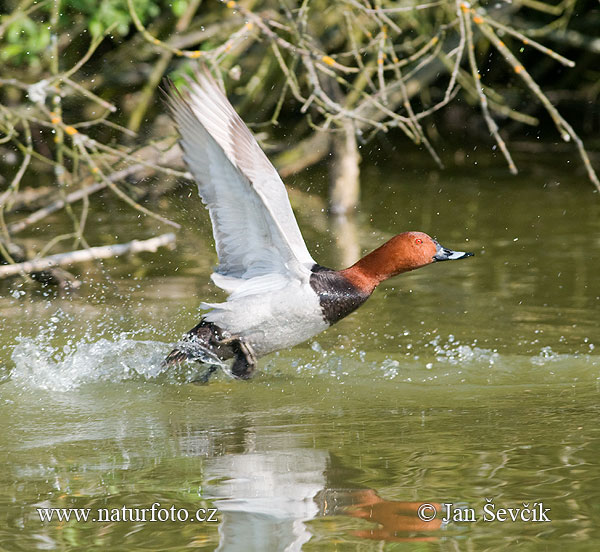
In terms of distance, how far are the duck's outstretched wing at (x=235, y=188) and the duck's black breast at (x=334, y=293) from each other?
81mm

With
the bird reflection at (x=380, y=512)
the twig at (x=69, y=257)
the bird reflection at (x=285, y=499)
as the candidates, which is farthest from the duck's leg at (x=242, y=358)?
the bird reflection at (x=380, y=512)

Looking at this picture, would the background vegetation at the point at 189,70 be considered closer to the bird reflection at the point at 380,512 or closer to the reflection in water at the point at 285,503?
the reflection in water at the point at 285,503

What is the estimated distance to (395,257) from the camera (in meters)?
5.00

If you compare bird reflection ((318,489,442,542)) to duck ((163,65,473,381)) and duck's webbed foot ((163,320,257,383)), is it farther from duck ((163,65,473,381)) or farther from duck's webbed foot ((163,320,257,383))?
duck's webbed foot ((163,320,257,383))

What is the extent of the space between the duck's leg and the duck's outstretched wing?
307 mm

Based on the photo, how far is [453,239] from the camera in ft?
26.2

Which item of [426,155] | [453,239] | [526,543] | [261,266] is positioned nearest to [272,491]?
[526,543]

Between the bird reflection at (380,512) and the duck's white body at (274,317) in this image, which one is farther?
the duck's white body at (274,317)

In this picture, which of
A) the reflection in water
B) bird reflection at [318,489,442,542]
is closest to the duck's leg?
the reflection in water

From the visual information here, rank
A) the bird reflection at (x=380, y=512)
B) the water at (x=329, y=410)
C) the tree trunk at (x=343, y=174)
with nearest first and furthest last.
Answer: the bird reflection at (x=380, y=512) → the water at (x=329, y=410) → the tree trunk at (x=343, y=174)

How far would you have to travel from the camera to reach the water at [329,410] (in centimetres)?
319

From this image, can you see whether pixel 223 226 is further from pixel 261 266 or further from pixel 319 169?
pixel 319 169

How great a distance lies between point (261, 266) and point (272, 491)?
170cm

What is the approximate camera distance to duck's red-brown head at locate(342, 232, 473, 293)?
5000mm
